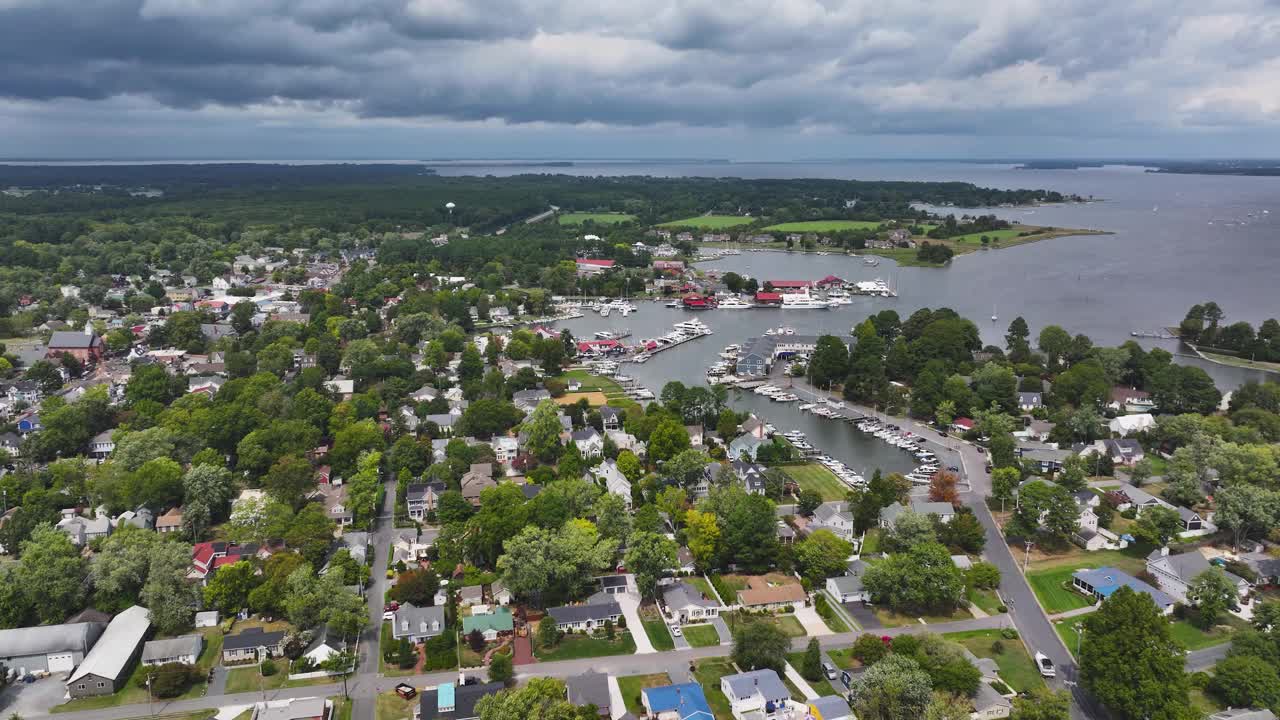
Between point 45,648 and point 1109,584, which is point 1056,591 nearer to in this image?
point 1109,584

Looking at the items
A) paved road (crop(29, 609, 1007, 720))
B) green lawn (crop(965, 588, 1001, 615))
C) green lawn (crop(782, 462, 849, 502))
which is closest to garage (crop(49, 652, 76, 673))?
paved road (crop(29, 609, 1007, 720))

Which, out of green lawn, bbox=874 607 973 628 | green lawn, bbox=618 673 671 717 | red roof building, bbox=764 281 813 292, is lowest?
green lawn, bbox=618 673 671 717

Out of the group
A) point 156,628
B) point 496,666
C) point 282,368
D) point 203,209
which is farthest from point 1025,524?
point 203,209

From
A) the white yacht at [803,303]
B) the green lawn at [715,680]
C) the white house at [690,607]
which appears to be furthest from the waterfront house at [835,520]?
the white yacht at [803,303]

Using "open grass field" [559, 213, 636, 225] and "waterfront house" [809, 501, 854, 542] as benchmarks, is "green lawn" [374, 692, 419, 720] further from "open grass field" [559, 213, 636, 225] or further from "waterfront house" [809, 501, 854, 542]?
"open grass field" [559, 213, 636, 225]

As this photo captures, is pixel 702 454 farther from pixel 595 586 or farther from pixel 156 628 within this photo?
pixel 156 628

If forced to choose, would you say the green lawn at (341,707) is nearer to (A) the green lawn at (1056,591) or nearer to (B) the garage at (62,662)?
(B) the garage at (62,662)
